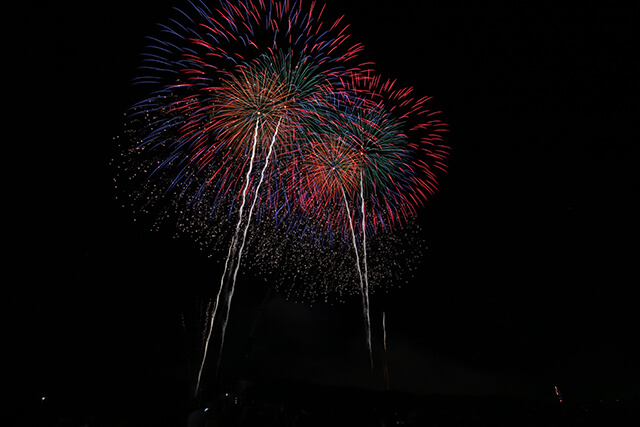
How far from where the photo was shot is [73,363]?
27266 millimetres

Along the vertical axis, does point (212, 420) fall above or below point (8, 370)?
below

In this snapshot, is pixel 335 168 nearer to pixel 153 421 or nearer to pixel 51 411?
pixel 153 421

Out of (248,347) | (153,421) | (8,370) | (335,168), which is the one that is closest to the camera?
(153,421)

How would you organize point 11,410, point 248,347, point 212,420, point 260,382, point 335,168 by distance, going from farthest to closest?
1. point 260,382
2. point 248,347
3. point 335,168
4. point 11,410
5. point 212,420

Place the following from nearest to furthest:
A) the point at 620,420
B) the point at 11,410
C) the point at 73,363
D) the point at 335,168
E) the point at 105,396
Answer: the point at 11,410
the point at 620,420
the point at 335,168
the point at 73,363
the point at 105,396

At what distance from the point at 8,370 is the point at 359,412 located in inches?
664

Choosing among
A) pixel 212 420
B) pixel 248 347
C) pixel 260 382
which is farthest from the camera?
pixel 260 382

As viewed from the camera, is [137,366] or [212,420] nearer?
[212,420]

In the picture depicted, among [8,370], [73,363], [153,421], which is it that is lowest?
[153,421]

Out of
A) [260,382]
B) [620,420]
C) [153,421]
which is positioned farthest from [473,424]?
[260,382]

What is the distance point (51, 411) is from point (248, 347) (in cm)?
2382

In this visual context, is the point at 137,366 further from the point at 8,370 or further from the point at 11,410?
the point at 11,410

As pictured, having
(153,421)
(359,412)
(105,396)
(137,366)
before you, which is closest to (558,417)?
(359,412)

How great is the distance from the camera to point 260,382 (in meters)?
82.1
